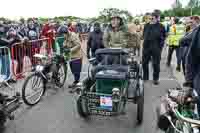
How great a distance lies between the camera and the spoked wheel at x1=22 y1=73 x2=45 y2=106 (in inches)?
248

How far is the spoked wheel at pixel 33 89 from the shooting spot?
6.31 meters

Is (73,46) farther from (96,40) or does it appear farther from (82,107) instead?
(82,107)

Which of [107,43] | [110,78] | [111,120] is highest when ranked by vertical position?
[107,43]

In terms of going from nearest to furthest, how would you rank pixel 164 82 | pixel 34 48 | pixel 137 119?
pixel 137 119 < pixel 164 82 < pixel 34 48

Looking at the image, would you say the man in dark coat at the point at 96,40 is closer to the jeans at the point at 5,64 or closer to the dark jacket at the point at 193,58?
the jeans at the point at 5,64

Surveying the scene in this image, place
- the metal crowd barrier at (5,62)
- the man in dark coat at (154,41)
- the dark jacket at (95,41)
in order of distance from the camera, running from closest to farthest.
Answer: the man in dark coat at (154,41)
the metal crowd barrier at (5,62)
the dark jacket at (95,41)

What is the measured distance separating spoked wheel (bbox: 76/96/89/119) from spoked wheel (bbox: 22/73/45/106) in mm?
1395

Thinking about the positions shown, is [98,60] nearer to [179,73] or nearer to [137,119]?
[137,119]

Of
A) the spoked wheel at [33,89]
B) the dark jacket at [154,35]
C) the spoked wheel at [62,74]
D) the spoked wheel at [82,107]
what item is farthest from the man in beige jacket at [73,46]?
the spoked wheel at [82,107]

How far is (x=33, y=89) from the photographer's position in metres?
6.63

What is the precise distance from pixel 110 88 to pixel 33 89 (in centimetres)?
212

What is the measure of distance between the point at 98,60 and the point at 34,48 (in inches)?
209

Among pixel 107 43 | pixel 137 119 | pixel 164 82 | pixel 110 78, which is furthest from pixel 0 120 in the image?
pixel 164 82

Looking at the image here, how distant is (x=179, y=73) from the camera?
32.5 ft
